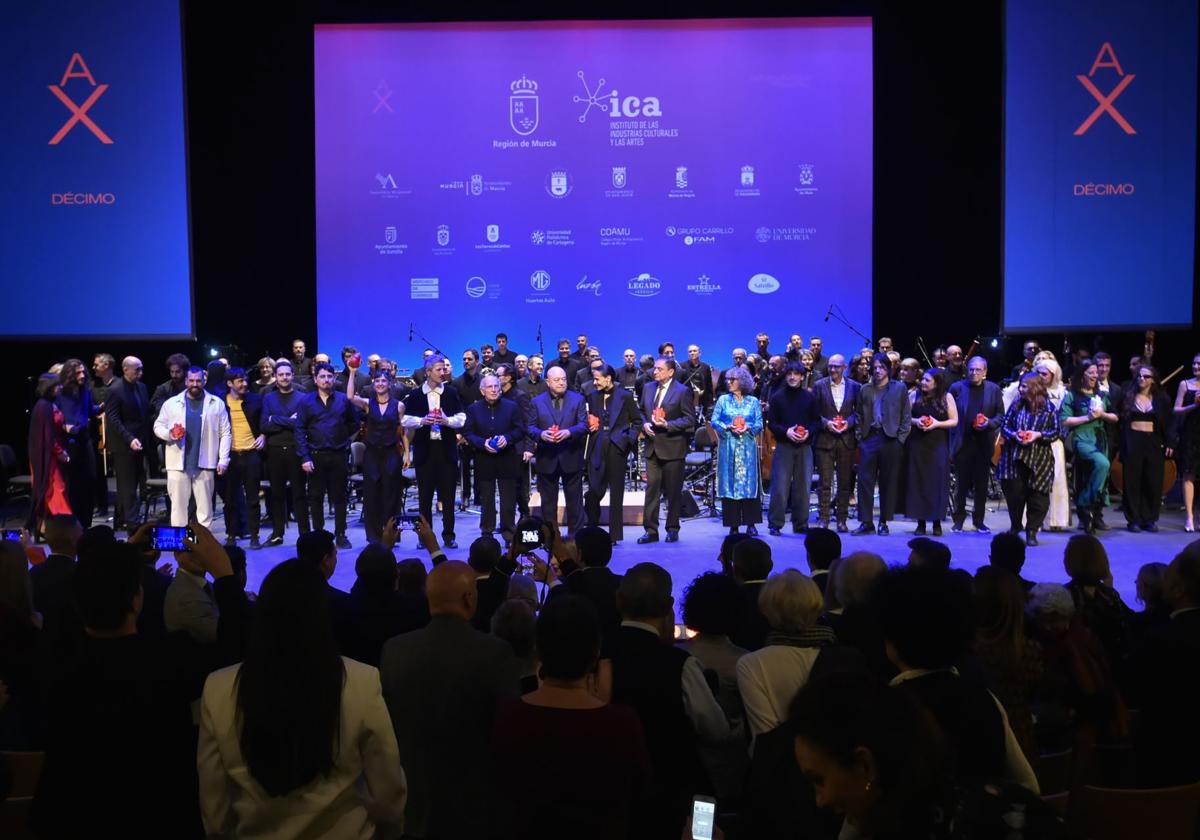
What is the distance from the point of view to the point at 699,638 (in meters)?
3.69

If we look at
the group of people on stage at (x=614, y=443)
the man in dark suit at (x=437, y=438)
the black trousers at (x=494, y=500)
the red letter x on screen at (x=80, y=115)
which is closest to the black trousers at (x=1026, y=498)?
the group of people on stage at (x=614, y=443)

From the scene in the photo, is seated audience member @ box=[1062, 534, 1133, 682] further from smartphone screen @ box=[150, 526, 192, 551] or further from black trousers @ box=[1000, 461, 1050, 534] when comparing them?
black trousers @ box=[1000, 461, 1050, 534]

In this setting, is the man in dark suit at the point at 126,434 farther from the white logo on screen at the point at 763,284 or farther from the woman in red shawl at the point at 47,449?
the white logo on screen at the point at 763,284

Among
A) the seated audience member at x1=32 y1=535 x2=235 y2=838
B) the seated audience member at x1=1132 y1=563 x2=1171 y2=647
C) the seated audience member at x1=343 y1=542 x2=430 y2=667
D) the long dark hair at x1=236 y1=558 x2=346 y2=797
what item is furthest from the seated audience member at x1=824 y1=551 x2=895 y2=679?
the seated audience member at x1=32 y1=535 x2=235 y2=838

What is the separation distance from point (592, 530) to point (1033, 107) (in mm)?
8844

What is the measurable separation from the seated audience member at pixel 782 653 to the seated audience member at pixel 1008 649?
18.6 inches

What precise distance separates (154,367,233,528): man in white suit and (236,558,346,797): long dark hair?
26.7 feet

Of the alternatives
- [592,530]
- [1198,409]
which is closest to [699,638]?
[592,530]

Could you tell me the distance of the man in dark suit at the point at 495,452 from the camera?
10102 millimetres

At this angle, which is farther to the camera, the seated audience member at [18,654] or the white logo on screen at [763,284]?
the white logo on screen at [763,284]

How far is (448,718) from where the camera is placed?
10.1 ft

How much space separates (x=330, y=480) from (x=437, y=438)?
103 cm

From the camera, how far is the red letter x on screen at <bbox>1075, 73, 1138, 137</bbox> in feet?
38.3

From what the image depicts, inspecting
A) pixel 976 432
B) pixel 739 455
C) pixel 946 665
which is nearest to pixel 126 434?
pixel 739 455
